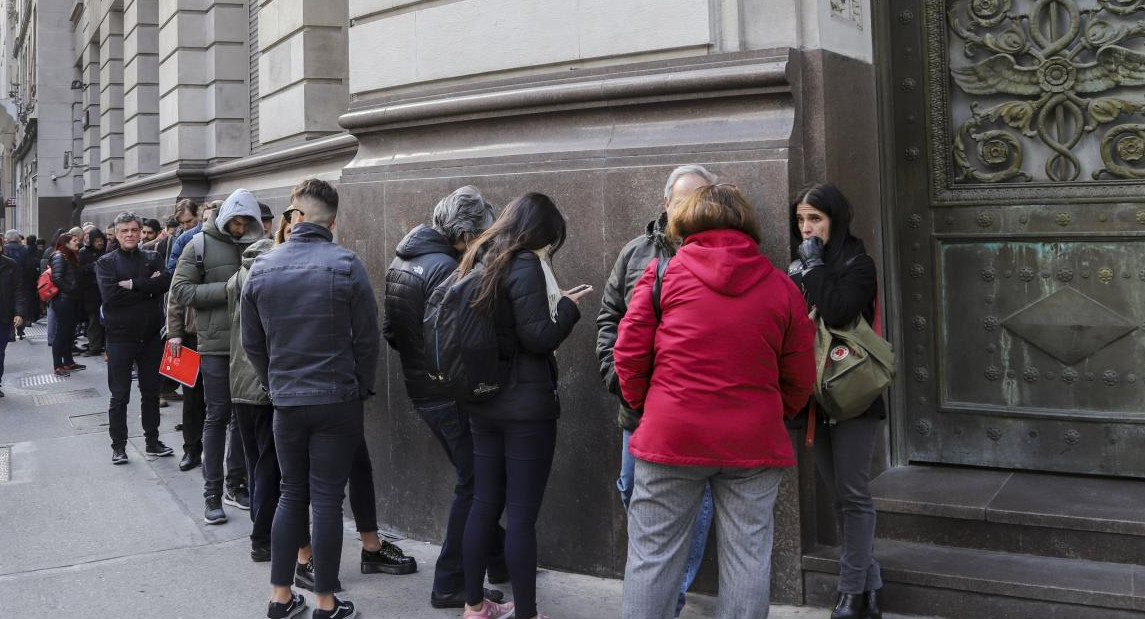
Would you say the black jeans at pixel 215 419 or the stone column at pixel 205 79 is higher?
the stone column at pixel 205 79

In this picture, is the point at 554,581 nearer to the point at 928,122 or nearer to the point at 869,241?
the point at 869,241

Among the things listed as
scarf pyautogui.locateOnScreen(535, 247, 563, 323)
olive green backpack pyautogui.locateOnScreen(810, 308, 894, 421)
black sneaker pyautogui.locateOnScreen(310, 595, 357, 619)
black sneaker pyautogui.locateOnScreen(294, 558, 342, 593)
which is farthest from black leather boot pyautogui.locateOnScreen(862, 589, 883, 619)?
black sneaker pyautogui.locateOnScreen(294, 558, 342, 593)

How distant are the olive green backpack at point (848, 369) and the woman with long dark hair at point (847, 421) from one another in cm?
5

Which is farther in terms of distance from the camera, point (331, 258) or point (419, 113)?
point (419, 113)

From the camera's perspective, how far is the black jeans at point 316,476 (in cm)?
501

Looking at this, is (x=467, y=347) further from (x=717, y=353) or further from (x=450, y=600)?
(x=450, y=600)

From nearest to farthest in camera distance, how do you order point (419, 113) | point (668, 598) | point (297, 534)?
1. point (668, 598)
2. point (297, 534)
3. point (419, 113)

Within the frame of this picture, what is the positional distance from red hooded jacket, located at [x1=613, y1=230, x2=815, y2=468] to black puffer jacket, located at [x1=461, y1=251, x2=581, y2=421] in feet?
2.66

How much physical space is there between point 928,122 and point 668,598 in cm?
333

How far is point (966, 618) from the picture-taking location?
483 centimetres

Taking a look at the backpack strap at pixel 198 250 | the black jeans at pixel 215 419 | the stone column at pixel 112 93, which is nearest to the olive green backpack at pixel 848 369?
the black jeans at pixel 215 419

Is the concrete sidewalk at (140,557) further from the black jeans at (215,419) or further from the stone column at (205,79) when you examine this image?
the stone column at (205,79)

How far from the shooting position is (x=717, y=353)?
12.1 feet

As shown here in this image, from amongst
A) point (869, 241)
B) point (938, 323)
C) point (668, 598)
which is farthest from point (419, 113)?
point (668, 598)
